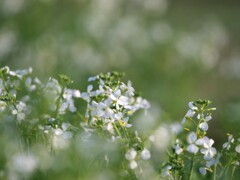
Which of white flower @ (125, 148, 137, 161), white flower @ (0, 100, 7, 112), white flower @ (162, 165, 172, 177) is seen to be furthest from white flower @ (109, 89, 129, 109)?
white flower @ (0, 100, 7, 112)

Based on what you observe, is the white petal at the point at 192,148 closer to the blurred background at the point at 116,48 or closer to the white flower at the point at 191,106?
the white flower at the point at 191,106

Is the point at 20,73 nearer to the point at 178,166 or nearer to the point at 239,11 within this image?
the point at 178,166

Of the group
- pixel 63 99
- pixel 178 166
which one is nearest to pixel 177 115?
pixel 63 99

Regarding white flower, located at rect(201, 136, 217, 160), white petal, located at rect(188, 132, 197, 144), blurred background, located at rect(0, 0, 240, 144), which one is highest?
blurred background, located at rect(0, 0, 240, 144)

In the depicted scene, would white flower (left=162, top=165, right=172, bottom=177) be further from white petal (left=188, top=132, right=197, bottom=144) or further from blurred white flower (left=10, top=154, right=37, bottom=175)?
blurred white flower (left=10, top=154, right=37, bottom=175)

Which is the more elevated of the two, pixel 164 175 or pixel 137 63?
pixel 137 63

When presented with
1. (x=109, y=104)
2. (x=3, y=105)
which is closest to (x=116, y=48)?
(x=3, y=105)

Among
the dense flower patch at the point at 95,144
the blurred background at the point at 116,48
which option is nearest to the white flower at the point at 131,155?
the dense flower patch at the point at 95,144
